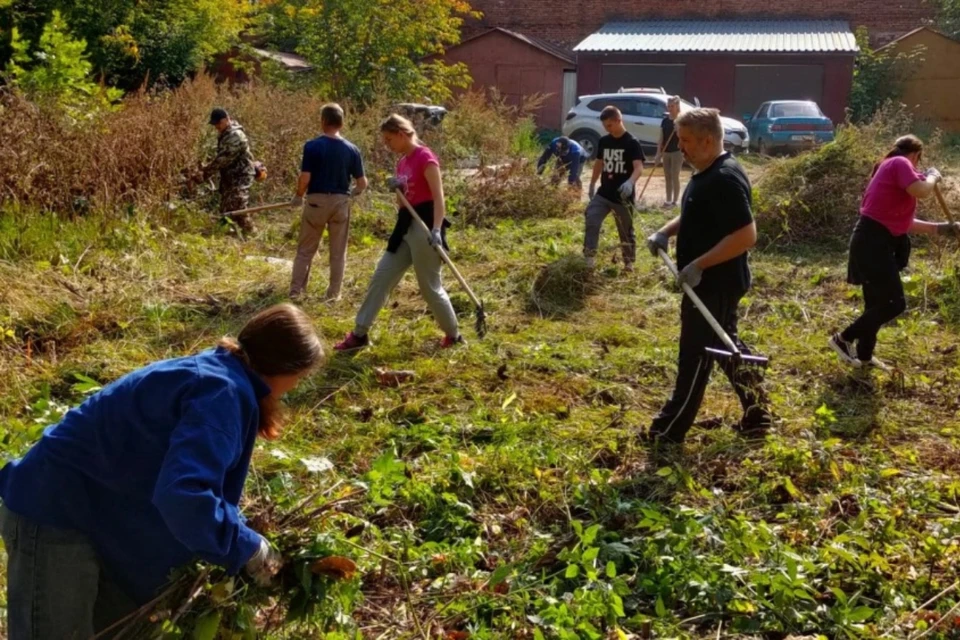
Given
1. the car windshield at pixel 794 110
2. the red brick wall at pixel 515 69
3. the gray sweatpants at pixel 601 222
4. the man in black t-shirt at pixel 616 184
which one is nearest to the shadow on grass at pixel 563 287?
the man in black t-shirt at pixel 616 184

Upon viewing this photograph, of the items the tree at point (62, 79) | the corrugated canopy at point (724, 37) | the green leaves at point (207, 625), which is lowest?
the green leaves at point (207, 625)

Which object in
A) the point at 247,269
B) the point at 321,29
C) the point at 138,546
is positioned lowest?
the point at 247,269

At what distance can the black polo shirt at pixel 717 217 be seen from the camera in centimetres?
443

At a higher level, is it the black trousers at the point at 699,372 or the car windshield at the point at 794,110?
the car windshield at the point at 794,110

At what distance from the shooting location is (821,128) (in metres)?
20.8

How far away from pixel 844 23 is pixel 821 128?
1282cm

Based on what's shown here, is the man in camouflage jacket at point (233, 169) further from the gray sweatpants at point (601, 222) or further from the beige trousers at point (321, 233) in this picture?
the gray sweatpants at point (601, 222)

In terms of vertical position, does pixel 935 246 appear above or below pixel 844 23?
below

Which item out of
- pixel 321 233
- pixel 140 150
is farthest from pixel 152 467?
pixel 140 150

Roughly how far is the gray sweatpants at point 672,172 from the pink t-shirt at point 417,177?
736 cm

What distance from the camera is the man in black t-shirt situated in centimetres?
889

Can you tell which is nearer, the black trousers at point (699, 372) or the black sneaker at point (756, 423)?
the black trousers at point (699, 372)

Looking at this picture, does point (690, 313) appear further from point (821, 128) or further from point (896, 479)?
point (821, 128)

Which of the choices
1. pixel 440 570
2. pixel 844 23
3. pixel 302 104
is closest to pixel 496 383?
pixel 440 570
